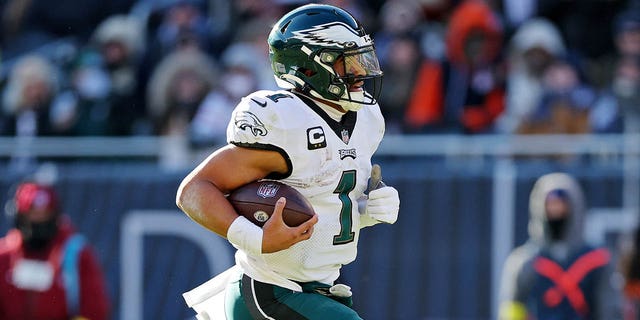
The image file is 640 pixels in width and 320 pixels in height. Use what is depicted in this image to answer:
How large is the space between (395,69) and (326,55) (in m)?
5.40

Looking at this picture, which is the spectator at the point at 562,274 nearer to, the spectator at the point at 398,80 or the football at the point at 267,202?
the spectator at the point at 398,80

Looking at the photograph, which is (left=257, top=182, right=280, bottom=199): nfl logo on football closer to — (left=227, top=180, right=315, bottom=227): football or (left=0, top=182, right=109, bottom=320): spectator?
(left=227, top=180, right=315, bottom=227): football

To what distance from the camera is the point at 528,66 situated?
10477 millimetres

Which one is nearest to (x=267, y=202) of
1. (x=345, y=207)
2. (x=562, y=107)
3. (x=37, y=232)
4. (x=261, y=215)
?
(x=261, y=215)

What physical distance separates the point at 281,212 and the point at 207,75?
604 centimetres

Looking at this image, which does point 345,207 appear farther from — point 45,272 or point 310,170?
point 45,272

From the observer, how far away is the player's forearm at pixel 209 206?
486 cm

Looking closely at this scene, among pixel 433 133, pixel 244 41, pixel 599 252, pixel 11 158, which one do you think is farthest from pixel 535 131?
pixel 11 158

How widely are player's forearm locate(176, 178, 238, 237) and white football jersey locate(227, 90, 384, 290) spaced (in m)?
0.20

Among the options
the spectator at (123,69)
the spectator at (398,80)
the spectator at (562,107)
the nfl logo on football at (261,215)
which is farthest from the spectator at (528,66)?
the nfl logo on football at (261,215)

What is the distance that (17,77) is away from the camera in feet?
35.9

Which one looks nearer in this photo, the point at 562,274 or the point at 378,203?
the point at 378,203

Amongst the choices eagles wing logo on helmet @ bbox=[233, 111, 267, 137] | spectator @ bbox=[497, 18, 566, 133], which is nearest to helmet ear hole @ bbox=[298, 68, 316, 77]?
eagles wing logo on helmet @ bbox=[233, 111, 267, 137]

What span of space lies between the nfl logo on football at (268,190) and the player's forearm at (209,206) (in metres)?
0.12
